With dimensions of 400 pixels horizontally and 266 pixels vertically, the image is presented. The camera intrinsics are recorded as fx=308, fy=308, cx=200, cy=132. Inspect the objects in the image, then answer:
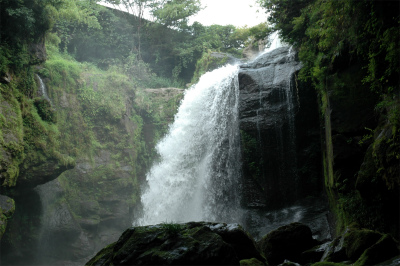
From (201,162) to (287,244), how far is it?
8.65m

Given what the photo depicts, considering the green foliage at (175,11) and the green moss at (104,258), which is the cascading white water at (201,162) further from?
the green foliage at (175,11)

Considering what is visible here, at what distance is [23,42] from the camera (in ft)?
36.9

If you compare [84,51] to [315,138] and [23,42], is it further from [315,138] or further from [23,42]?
[315,138]

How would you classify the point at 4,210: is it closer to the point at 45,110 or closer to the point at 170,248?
the point at 45,110

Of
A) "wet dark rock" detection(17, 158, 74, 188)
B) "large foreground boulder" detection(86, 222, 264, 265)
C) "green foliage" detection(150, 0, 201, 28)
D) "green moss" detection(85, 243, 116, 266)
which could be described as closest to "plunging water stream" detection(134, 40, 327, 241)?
"wet dark rock" detection(17, 158, 74, 188)

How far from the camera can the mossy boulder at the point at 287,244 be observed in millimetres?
6402

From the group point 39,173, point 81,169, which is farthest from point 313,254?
point 81,169

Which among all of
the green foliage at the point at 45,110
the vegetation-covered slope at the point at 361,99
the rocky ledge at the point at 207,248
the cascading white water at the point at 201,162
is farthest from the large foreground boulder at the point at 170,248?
the green foliage at the point at 45,110

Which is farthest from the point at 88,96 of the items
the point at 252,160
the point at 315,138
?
the point at 315,138

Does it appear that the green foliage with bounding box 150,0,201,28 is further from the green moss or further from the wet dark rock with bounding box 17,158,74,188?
the green moss

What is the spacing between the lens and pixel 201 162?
49.2 feet

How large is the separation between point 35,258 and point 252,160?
9.90m

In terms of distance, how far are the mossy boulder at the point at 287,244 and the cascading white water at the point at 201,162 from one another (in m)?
4.83

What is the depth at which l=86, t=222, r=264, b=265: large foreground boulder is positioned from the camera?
385cm
